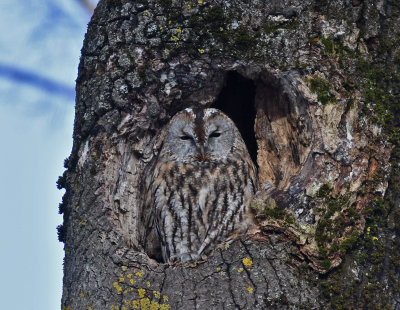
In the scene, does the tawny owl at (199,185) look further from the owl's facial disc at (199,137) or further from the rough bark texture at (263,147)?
the rough bark texture at (263,147)

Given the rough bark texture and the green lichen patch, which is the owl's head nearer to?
the rough bark texture

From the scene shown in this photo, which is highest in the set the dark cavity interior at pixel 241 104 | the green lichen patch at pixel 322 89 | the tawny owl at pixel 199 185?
the dark cavity interior at pixel 241 104

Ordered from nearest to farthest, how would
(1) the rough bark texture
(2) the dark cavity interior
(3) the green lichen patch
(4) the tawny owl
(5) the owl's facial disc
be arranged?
(1) the rough bark texture, (3) the green lichen patch, (4) the tawny owl, (5) the owl's facial disc, (2) the dark cavity interior

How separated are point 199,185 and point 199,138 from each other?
13.5 inches

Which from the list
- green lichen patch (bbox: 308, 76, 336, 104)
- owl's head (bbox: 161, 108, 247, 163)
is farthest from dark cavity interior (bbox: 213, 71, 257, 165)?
green lichen patch (bbox: 308, 76, 336, 104)

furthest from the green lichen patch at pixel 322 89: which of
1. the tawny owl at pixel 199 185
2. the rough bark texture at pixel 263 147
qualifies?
the tawny owl at pixel 199 185

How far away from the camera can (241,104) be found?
4293 mm

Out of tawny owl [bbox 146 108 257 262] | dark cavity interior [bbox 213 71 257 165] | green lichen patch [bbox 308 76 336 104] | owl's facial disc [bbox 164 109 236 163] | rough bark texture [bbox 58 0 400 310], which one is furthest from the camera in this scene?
dark cavity interior [bbox 213 71 257 165]

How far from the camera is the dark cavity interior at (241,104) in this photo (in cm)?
402

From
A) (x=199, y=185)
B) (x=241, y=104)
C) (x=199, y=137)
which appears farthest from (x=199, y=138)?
(x=241, y=104)

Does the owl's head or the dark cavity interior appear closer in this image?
the owl's head

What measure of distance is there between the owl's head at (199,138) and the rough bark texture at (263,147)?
10cm

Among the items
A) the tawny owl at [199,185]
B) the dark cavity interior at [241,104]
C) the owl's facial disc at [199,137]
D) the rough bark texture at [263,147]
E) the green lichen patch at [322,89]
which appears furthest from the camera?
the dark cavity interior at [241,104]

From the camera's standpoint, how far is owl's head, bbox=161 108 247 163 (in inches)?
148
